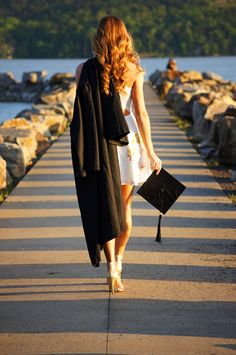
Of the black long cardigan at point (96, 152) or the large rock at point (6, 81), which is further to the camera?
the large rock at point (6, 81)

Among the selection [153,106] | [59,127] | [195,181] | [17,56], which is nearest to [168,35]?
[17,56]

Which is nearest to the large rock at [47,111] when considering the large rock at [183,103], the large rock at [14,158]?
the large rock at [183,103]

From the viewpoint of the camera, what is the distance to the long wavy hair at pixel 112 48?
684cm

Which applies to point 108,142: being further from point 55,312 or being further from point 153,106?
point 153,106

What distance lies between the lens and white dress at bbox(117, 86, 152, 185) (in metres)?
7.08

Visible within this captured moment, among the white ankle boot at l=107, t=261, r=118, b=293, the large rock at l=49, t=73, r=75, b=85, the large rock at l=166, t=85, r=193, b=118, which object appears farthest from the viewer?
the large rock at l=49, t=73, r=75, b=85

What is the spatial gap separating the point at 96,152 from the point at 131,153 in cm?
33

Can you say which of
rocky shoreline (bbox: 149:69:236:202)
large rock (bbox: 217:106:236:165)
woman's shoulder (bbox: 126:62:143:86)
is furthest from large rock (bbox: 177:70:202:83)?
woman's shoulder (bbox: 126:62:143:86)

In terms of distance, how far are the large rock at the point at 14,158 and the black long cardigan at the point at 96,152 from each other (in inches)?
270

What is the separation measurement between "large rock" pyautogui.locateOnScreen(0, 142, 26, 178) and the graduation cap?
20.0 feet

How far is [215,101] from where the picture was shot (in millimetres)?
21156

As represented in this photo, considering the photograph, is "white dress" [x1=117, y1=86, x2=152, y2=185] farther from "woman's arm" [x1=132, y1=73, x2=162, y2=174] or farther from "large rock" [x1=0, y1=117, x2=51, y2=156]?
"large rock" [x1=0, y1=117, x2=51, y2=156]

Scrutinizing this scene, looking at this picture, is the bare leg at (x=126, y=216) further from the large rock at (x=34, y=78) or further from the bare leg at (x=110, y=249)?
the large rock at (x=34, y=78)

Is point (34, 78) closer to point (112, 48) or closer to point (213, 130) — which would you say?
point (213, 130)
